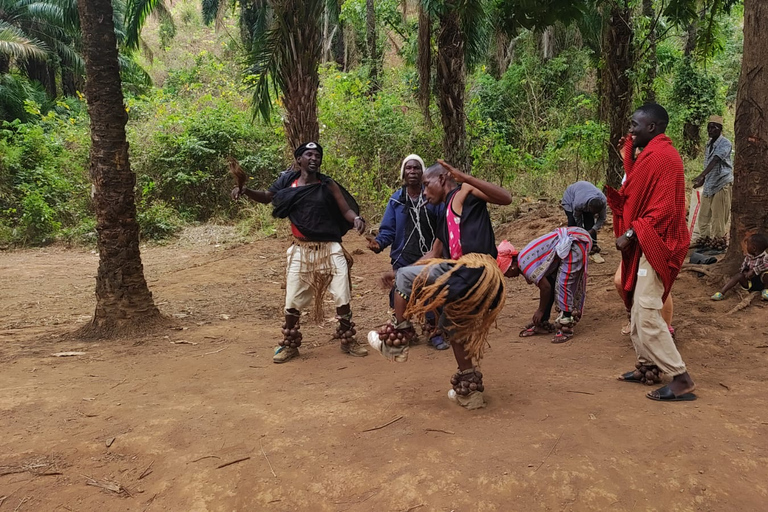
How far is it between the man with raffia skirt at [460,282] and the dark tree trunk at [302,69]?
5952 mm

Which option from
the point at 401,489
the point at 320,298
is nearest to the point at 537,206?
the point at 320,298

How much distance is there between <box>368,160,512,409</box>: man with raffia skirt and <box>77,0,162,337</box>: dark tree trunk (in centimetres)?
325

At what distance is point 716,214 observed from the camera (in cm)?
762

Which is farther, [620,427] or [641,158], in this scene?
[641,158]

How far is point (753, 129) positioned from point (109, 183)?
5.96 metres

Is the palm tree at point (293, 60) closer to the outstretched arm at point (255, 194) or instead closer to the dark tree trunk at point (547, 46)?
the outstretched arm at point (255, 194)

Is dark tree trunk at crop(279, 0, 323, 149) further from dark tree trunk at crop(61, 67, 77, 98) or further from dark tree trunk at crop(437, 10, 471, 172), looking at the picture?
dark tree trunk at crop(61, 67, 77, 98)

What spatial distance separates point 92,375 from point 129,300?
1351 millimetres

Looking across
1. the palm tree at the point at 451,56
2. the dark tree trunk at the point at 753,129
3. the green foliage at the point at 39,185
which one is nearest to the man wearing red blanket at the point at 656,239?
the dark tree trunk at the point at 753,129

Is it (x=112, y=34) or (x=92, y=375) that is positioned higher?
(x=112, y=34)

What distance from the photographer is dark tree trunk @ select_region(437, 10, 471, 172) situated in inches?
335

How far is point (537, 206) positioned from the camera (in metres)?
11.2

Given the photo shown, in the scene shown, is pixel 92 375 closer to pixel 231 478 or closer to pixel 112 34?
pixel 231 478

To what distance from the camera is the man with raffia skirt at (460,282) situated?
3158 mm
